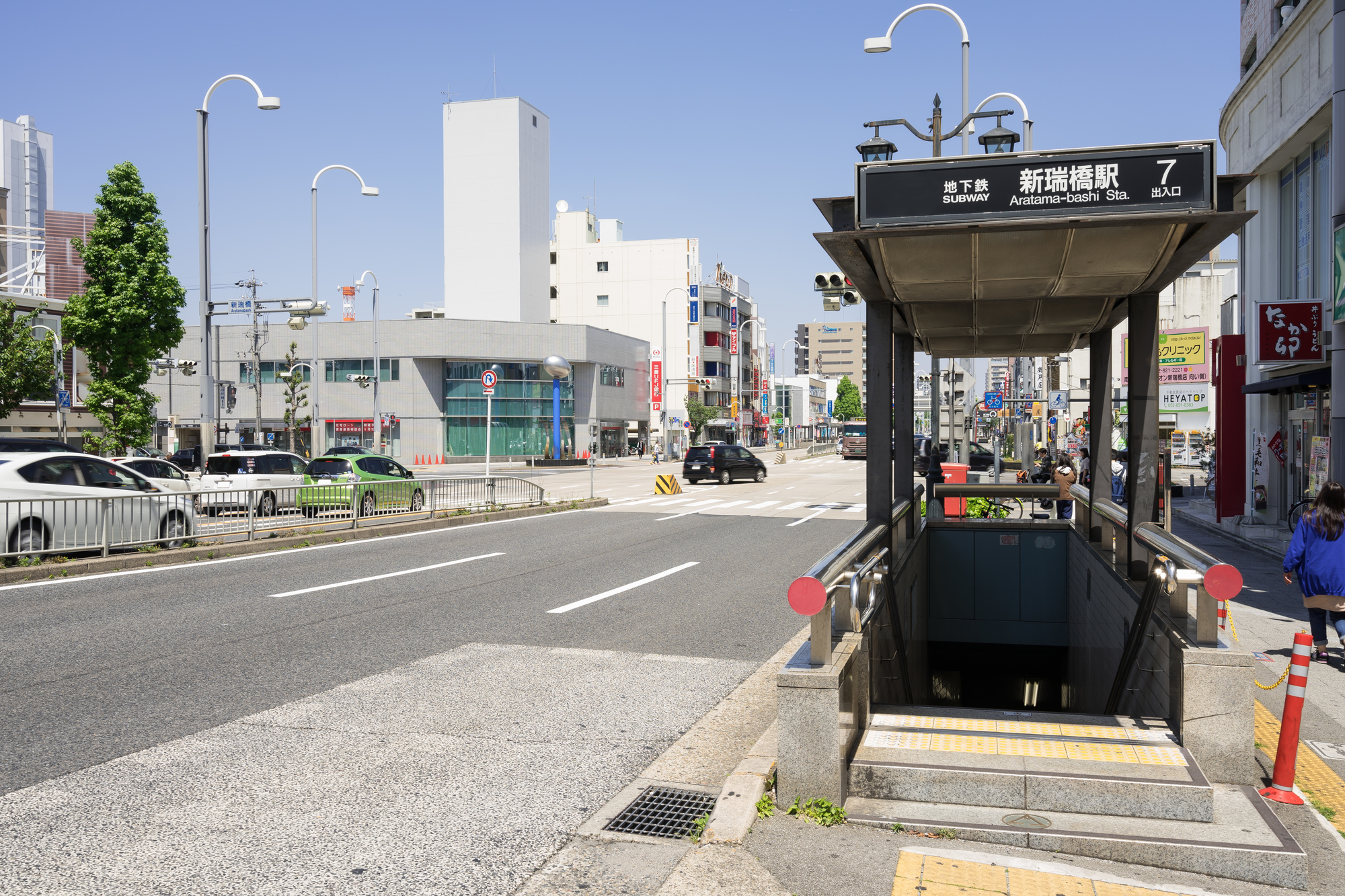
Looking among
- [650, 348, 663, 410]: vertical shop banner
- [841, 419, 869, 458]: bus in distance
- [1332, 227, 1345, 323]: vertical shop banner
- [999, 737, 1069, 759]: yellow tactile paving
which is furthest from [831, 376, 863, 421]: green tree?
[999, 737, 1069, 759]: yellow tactile paving

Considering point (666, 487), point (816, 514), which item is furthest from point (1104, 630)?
point (666, 487)

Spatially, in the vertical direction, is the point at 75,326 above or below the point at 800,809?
above

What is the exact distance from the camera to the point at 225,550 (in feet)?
49.8

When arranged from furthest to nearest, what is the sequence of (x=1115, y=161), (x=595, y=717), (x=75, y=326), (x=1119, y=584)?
(x=75, y=326) < (x=1119, y=584) < (x=595, y=717) < (x=1115, y=161)

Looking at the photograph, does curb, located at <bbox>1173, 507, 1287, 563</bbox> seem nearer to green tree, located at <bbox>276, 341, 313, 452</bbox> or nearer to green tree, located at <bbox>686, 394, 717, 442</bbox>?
green tree, located at <bbox>276, 341, 313, 452</bbox>

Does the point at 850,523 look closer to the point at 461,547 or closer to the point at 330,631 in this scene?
the point at 461,547

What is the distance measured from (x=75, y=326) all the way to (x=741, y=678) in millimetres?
24314

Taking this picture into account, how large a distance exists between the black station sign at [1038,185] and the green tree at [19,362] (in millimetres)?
46389

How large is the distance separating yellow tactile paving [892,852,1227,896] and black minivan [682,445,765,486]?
1448 inches

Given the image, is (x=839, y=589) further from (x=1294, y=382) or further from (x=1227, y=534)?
(x=1227, y=534)

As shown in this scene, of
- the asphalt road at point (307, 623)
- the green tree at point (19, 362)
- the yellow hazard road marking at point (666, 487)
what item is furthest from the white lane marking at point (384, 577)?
the green tree at point (19, 362)

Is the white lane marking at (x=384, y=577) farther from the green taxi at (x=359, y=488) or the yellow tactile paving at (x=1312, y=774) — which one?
the yellow tactile paving at (x=1312, y=774)

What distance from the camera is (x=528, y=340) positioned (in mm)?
71812

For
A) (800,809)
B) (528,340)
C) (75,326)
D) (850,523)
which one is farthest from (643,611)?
(528,340)
